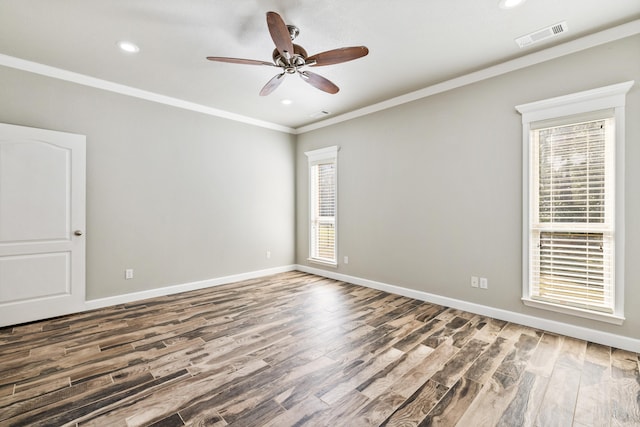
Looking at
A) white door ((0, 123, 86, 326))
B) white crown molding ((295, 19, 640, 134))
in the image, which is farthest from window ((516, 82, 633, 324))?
white door ((0, 123, 86, 326))

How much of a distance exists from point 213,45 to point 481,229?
354 centimetres

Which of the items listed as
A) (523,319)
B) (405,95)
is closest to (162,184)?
(405,95)

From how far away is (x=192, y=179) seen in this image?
4.50 metres

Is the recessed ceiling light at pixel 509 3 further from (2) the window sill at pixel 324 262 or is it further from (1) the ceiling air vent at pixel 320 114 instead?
(2) the window sill at pixel 324 262

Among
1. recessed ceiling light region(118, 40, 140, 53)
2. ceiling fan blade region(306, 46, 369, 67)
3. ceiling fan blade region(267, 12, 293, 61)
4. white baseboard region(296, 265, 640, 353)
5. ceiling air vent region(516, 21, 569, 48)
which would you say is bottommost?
white baseboard region(296, 265, 640, 353)

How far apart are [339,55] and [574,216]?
2.70 meters

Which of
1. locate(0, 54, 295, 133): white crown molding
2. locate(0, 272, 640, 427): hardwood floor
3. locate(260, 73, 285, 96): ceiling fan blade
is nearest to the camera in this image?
locate(0, 272, 640, 427): hardwood floor

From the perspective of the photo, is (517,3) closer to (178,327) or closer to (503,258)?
(503,258)

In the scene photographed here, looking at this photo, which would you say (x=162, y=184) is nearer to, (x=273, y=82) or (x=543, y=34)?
(x=273, y=82)

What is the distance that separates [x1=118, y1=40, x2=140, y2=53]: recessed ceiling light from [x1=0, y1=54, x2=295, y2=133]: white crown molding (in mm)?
1028

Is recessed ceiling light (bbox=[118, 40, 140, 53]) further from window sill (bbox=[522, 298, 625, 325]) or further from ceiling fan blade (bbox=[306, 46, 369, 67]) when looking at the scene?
window sill (bbox=[522, 298, 625, 325])

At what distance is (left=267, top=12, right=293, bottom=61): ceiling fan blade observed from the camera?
1.96m

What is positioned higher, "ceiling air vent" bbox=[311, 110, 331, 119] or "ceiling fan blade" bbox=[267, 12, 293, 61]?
"ceiling air vent" bbox=[311, 110, 331, 119]

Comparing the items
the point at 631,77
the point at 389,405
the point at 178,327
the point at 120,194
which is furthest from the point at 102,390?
the point at 631,77
